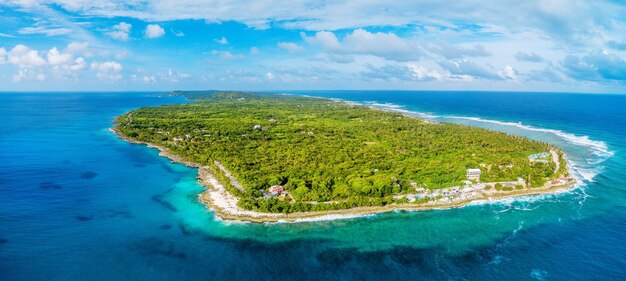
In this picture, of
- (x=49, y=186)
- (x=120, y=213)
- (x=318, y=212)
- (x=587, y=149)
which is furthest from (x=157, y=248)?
(x=587, y=149)

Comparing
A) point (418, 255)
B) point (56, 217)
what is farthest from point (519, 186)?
point (56, 217)

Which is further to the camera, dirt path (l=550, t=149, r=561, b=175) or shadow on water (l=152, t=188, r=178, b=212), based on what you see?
dirt path (l=550, t=149, r=561, b=175)

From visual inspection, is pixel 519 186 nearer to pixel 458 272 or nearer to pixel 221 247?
pixel 458 272

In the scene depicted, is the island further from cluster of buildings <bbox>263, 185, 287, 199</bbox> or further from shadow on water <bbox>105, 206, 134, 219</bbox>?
shadow on water <bbox>105, 206, 134, 219</bbox>

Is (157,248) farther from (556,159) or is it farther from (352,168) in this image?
(556,159)

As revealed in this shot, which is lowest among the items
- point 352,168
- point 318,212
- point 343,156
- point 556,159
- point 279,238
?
point 279,238

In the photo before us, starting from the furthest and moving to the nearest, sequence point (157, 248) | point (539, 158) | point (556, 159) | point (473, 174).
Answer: point (556, 159), point (539, 158), point (473, 174), point (157, 248)

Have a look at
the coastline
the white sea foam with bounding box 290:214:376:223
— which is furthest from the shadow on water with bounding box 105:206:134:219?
the white sea foam with bounding box 290:214:376:223
